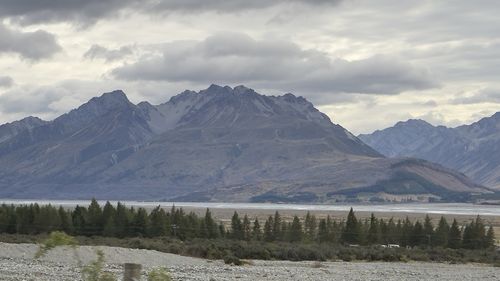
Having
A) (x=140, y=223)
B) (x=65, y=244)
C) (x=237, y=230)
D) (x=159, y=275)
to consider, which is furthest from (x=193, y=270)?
(x=237, y=230)

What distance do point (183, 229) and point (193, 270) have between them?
174ft

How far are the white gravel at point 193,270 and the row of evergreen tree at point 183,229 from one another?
106 ft

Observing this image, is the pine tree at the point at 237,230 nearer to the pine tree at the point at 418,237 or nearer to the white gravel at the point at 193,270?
the pine tree at the point at 418,237

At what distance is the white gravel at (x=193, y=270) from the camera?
160ft

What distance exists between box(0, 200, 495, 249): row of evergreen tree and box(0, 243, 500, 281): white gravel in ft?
106

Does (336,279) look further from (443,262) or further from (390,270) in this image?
(443,262)

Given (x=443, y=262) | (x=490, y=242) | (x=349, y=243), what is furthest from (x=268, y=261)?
(x=490, y=242)

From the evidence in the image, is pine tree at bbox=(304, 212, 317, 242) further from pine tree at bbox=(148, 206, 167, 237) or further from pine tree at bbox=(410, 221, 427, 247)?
pine tree at bbox=(148, 206, 167, 237)

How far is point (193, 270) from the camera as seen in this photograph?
5712cm

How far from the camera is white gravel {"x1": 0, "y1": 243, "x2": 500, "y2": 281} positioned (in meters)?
48.6

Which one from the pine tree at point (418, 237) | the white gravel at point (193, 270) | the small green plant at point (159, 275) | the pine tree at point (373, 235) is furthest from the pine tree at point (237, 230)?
the small green plant at point (159, 275)

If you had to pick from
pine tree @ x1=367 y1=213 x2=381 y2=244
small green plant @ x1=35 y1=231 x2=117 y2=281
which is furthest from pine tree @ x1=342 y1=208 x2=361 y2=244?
small green plant @ x1=35 y1=231 x2=117 y2=281

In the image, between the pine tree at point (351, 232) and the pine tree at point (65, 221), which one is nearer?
the pine tree at point (65, 221)

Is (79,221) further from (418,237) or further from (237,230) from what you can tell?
(418,237)
